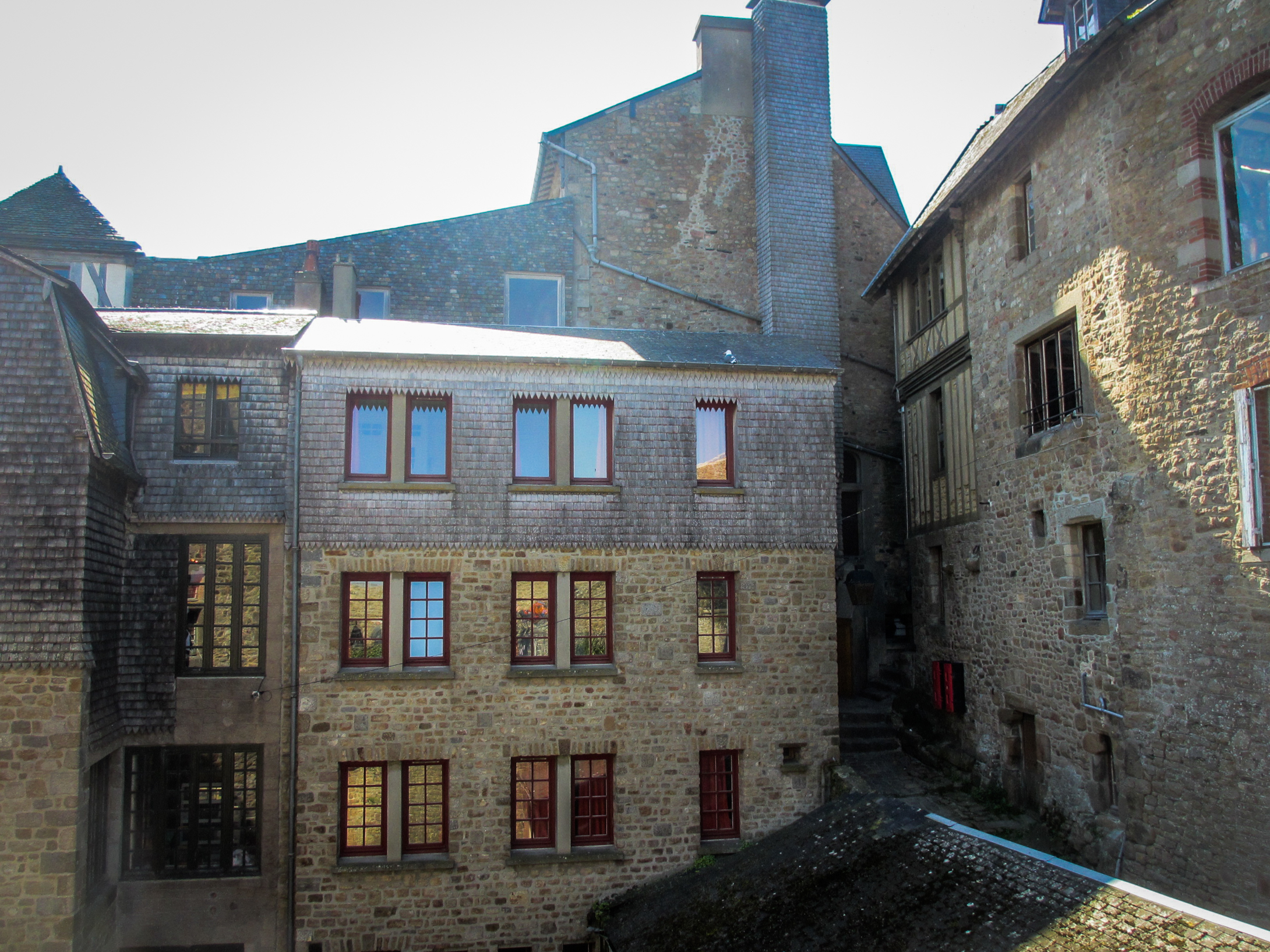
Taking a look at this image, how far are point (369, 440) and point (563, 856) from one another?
6.12 m

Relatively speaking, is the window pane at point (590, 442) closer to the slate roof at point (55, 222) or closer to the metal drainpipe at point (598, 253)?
the metal drainpipe at point (598, 253)

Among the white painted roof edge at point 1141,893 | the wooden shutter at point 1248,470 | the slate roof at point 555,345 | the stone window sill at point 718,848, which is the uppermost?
the slate roof at point 555,345

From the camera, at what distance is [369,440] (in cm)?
1227

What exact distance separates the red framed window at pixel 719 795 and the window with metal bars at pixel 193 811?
5854 millimetres

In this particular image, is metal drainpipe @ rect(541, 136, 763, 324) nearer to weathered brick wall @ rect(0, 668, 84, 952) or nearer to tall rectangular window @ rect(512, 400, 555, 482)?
tall rectangular window @ rect(512, 400, 555, 482)

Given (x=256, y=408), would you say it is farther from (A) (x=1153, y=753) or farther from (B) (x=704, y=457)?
(A) (x=1153, y=753)

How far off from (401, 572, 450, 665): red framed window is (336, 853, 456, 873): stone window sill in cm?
248

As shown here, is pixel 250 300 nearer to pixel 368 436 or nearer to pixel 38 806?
pixel 368 436

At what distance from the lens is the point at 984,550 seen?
13.6 m

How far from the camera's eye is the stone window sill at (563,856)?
38.8 feet

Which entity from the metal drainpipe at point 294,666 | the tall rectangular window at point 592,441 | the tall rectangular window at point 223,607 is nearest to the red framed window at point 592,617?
the tall rectangular window at point 592,441

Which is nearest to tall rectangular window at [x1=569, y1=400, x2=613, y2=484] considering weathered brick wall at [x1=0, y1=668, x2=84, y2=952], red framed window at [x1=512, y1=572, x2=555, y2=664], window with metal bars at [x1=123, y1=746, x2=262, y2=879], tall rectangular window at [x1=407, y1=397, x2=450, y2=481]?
red framed window at [x1=512, y1=572, x2=555, y2=664]

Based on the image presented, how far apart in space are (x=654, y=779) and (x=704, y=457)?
4498 mm

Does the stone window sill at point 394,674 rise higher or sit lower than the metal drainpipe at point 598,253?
lower
